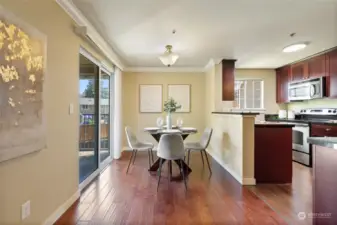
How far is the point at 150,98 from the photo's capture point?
6.87 meters

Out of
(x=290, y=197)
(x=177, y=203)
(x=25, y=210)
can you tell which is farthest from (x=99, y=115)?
(x=290, y=197)

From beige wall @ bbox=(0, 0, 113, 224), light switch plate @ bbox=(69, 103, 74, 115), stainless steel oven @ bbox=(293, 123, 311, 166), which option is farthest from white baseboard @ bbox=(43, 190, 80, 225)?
stainless steel oven @ bbox=(293, 123, 311, 166)

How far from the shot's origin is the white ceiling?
2838 mm

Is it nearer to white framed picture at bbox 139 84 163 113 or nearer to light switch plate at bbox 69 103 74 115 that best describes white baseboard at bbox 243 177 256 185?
light switch plate at bbox 69 103 74 115

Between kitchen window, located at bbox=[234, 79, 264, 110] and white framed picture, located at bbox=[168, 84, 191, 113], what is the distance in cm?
139

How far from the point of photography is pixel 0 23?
1579 mm

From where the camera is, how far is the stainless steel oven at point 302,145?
4.89 metres

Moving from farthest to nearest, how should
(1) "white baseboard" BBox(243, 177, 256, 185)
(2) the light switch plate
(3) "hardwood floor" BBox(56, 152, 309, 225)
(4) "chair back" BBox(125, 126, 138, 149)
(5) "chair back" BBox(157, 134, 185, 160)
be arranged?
(4) "chair back" BBox(125, 126, 138, 149) → (1) "white baseboard" BBox(243, 177, 256, 185) → (5) "chair back" BBox(157, 134, 185, 160) → (2) the light switch plate → (3) "hardwood floor" BBox(56, 152, 309, 225)

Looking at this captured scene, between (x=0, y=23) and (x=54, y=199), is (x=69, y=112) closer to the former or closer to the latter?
(x=54, y=199)

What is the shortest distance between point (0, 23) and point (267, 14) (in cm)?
288

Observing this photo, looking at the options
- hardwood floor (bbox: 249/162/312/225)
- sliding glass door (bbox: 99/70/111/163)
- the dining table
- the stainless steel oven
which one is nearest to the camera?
hardwood floor (bbox: 249/162/312/225)

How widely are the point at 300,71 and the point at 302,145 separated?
1900mm

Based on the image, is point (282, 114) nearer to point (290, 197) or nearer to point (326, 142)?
point (290, 197)

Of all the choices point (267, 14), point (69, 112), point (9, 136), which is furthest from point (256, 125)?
point (9, 136)
